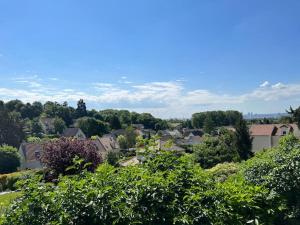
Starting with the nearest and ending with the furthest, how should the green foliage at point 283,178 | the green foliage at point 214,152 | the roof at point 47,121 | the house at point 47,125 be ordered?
1. the green foliage at point 283,178
2. the green foliage at point 214,152
3. the house at point 47,125
4. the roof at point 47,121

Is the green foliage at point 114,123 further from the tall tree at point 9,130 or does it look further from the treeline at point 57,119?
the tall tree at point 9,130

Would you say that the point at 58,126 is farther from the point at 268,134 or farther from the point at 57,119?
the point at 268,134

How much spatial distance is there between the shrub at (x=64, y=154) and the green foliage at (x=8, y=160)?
2873 cm

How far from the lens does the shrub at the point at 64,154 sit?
490 inches

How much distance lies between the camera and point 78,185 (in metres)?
3.56

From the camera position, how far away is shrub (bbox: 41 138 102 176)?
12451 millimetres

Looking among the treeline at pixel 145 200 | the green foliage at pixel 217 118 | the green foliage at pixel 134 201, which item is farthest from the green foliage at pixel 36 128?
the green foliage at pixel 134 201

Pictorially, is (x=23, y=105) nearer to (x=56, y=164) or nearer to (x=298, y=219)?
(x=56, y=164)

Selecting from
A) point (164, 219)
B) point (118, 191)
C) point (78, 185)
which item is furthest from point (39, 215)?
point (164, 219)

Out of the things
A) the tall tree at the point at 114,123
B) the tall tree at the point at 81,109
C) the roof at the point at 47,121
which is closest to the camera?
the tall tree at the point at 114,123

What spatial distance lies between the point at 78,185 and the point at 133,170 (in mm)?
869

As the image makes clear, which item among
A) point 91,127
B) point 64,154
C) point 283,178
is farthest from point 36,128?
point 283,178

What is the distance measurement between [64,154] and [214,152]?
58.4 feet

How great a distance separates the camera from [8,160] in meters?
39.7
